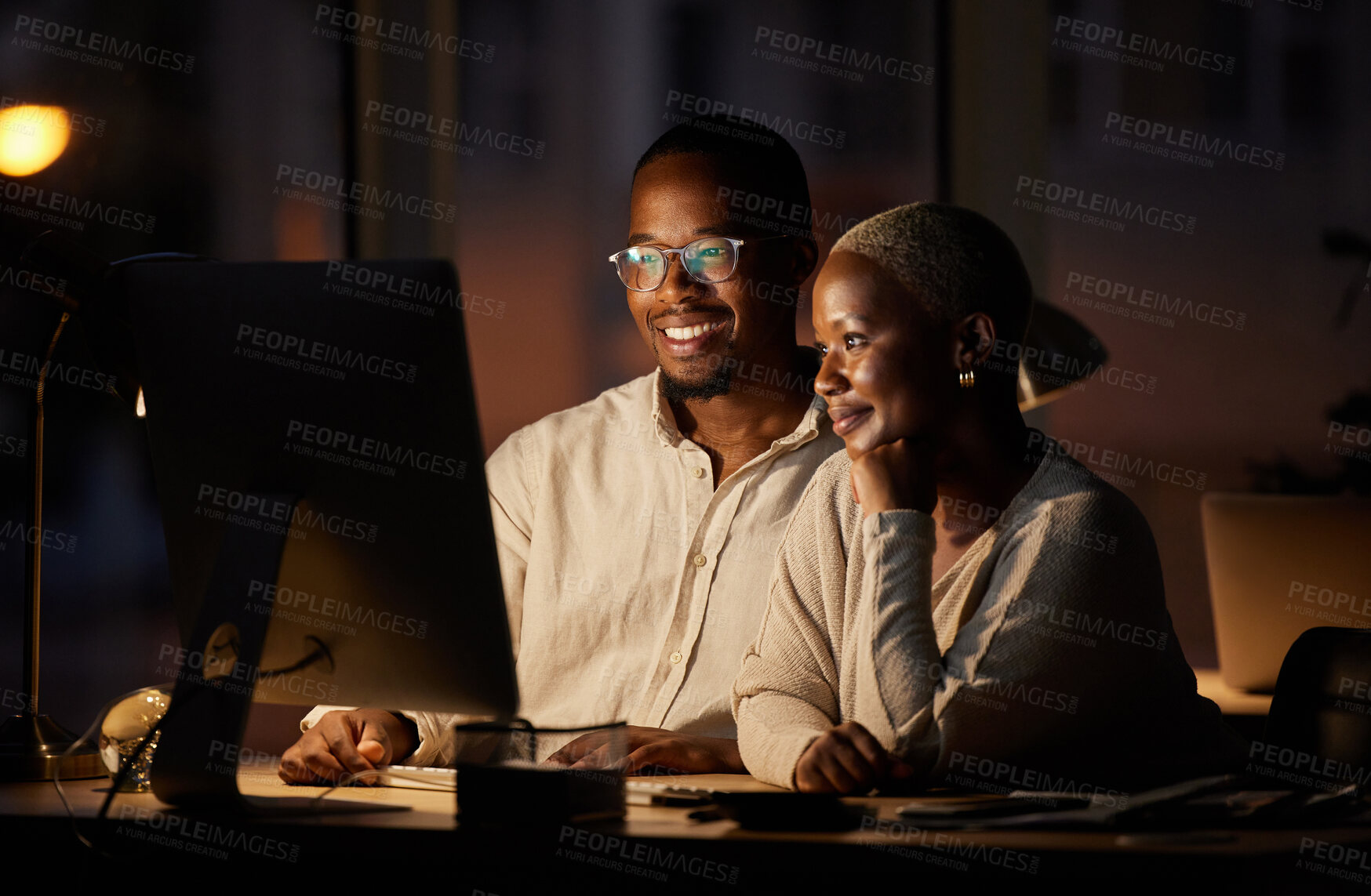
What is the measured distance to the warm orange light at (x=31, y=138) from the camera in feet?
9.42

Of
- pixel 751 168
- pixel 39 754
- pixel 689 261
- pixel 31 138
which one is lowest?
pixel 39 754

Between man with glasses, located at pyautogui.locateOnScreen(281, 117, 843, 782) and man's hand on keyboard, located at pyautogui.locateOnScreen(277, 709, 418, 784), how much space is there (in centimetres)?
37

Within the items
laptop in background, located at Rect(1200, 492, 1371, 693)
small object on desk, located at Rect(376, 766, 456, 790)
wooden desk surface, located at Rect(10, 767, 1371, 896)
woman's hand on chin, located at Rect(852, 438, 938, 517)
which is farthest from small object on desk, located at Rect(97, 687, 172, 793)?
laptop in background, located at Rect(1200, 492, 1371, 693)

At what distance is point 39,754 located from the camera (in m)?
1.42

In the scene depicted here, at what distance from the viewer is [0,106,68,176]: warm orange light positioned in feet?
9.42

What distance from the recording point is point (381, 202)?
335cm

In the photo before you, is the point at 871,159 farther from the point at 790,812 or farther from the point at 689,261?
the point at 790,812

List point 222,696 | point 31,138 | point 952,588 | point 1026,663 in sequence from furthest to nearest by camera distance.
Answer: point 31,138 → point 952,588 → point 1026,663 → point 222,696

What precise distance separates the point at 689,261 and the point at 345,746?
36.8 inches

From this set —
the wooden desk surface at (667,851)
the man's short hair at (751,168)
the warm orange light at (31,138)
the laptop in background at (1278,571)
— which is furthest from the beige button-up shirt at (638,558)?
the warm orange light at (31,138)

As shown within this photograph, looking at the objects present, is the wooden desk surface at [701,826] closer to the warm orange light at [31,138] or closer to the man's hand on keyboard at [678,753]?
the man's hand on keyboard at [678,753]

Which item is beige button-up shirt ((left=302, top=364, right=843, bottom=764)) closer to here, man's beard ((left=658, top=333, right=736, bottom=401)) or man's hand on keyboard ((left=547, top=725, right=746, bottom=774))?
Answer: man's beard ((left=658, top=333, right=736, bottom=401))

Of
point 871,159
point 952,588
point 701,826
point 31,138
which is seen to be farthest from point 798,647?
point 31,138

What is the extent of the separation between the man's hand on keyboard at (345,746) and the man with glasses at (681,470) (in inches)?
14.7
